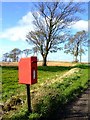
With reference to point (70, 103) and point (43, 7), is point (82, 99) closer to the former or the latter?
point (70, 103)

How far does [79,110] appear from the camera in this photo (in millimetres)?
8211

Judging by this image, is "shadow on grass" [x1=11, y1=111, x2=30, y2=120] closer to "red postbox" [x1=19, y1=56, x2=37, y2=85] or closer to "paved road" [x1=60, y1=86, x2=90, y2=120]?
"red postbox" [x1=19, y1=56, x2=37, y2=85]

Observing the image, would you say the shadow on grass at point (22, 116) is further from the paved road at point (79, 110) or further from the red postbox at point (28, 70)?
the paved road at point (79, 110)

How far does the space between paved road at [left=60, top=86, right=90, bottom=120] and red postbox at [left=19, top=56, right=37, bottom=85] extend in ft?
3.78

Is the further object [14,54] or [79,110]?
[14,54]

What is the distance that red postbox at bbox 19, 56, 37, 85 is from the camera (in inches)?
281

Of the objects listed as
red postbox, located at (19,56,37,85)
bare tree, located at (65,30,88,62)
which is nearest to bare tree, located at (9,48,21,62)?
bare tree, located at (65,30,88,62)

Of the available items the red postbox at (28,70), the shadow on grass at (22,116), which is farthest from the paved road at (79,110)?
the red postbox at (28,70)

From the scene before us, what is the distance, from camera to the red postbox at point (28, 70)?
7.14 meters

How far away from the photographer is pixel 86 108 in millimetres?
8477

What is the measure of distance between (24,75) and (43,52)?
42.6 meters

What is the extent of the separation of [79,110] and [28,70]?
75.4 inches

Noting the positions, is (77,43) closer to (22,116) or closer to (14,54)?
(14,54)

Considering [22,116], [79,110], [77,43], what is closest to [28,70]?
[22,116]
